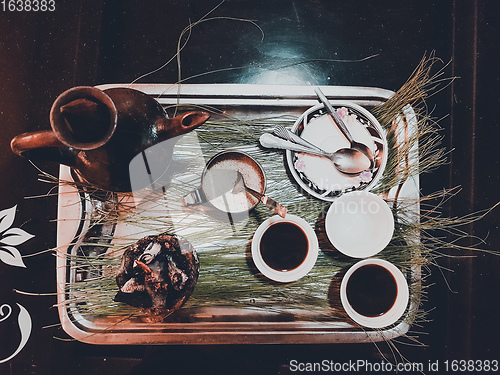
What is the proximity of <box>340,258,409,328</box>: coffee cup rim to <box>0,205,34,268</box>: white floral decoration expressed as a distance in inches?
40.8

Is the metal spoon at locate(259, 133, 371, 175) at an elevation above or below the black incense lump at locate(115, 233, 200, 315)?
above

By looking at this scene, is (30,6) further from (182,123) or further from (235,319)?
(235,319)

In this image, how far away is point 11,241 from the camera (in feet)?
3.82

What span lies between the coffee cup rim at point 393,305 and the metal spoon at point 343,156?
9.2 inches

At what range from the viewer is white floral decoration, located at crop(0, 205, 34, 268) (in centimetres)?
116

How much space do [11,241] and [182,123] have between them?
90cm

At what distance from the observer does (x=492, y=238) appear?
1104 millimetres

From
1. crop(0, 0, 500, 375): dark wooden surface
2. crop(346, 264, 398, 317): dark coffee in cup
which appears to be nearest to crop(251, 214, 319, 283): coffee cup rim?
crop(346, 264, 398, 317): dark coffee in cup

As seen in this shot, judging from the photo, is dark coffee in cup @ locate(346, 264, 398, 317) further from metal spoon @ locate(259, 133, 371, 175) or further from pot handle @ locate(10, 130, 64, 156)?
pot handle @ locate(10, 130, 64, 156)

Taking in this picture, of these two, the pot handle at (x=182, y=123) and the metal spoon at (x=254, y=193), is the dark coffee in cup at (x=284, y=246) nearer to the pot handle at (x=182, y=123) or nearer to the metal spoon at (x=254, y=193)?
the metal spoon at (x=254, y=193)

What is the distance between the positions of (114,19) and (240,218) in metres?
0.78

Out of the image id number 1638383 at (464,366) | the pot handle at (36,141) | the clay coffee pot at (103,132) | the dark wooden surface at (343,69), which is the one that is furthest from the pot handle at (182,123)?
the image id number 1638383 at (464,366)

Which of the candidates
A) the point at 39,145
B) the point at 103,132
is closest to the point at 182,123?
the point at 103,132

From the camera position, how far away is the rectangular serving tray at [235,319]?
0.92m
